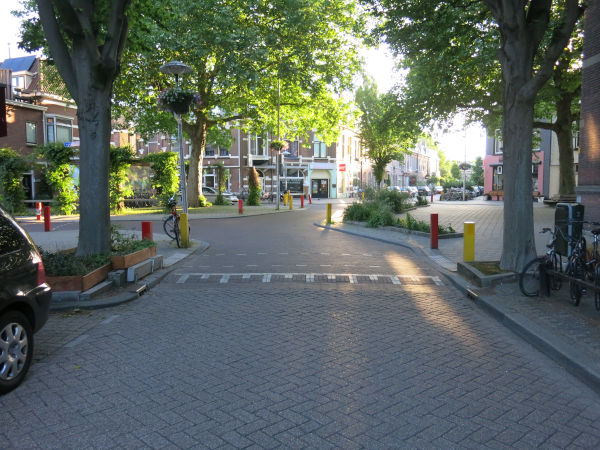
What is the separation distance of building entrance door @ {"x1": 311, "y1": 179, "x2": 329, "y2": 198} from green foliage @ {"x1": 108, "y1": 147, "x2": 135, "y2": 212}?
3305 centimetres

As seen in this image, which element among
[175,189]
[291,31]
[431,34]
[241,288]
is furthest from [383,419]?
[175,189]

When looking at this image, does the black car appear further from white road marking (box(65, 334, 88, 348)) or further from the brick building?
the brick building

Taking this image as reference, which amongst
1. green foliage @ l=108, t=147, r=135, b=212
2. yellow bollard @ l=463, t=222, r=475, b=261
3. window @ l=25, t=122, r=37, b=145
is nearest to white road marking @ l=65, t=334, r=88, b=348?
yellow bollard @ l=463, t=222, r=475, b=261

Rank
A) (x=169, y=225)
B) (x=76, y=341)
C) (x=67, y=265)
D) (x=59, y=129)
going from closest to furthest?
(x=76, y=341) < (x=67, y=265) < (x=169, y=225) < (x=59, y=129)

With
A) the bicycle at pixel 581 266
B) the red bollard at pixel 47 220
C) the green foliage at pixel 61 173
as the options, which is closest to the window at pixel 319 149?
the green foliage at pixel 61 173

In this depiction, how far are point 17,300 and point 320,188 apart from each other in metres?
53.2

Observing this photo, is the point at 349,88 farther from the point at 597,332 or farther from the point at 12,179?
the point at 597,332

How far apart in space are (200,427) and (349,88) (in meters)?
22.6

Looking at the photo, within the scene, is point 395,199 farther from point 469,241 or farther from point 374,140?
point 374,140

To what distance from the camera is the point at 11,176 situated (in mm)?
23219

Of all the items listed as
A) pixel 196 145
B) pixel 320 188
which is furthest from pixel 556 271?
pixel 320 188

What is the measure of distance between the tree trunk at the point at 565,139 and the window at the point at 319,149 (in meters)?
31.4

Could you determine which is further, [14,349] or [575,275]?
[575,275]

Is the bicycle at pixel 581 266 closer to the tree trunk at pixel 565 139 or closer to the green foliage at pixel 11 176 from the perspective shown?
the tree trunk at pixel 565 139
